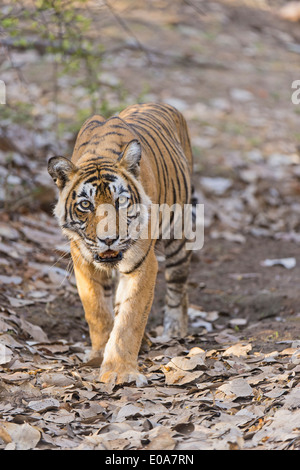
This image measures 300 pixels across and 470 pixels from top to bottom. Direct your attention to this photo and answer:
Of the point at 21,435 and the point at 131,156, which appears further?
the point at 131,156

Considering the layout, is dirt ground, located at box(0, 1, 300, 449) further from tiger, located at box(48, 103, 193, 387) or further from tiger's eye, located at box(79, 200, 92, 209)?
tiger's eye, located at box(79, 200, 92, 209)

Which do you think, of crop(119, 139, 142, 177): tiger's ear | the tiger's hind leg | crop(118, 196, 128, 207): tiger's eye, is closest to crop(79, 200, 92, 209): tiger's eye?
crop(118, 196, 128, 207): tiger's eye

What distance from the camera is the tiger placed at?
3.87 meters

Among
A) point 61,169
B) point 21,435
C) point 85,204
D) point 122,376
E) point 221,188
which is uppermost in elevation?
point 61,169

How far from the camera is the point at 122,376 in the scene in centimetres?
384

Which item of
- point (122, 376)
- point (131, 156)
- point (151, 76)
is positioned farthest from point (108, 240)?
point (151, 76)

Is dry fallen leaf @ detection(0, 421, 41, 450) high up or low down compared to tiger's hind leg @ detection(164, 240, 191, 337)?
up

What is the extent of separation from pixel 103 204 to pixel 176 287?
1754 millimetres

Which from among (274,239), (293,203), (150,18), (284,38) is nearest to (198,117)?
(293,203)

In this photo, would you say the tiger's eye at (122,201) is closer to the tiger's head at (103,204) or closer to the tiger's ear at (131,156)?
the tiger's head at (103,204)

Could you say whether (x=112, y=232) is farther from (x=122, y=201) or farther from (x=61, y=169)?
(x=61, y=169)

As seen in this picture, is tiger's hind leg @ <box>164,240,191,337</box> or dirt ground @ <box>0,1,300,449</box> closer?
dirt ground @ <box>0,1,300,449</box>

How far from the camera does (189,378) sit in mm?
3756

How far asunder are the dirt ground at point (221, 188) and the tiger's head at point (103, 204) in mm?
783
